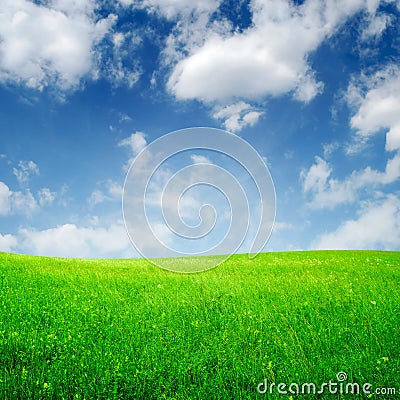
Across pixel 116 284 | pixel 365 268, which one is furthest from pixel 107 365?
pixel 365 268

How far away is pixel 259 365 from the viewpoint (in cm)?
742

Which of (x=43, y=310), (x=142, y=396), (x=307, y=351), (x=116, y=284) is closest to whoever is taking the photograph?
(x=142, y=396)

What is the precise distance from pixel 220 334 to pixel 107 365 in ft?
9.30

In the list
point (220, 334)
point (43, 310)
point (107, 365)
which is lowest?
point (107, 365)

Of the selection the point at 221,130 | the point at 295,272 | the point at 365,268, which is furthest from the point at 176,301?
the point at 365,268

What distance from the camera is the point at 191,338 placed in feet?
28.9

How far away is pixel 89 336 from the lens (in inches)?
349

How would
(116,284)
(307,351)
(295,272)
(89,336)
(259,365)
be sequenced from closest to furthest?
(259,365) → (307,351) → (89,336) → (116,284) → (295,272)

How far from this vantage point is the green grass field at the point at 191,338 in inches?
273

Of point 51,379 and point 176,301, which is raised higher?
point 176,301

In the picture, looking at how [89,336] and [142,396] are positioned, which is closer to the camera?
[142,396]

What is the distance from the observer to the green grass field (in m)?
6.92

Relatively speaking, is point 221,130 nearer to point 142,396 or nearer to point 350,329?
point 350,329

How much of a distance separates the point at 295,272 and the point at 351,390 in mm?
11384
